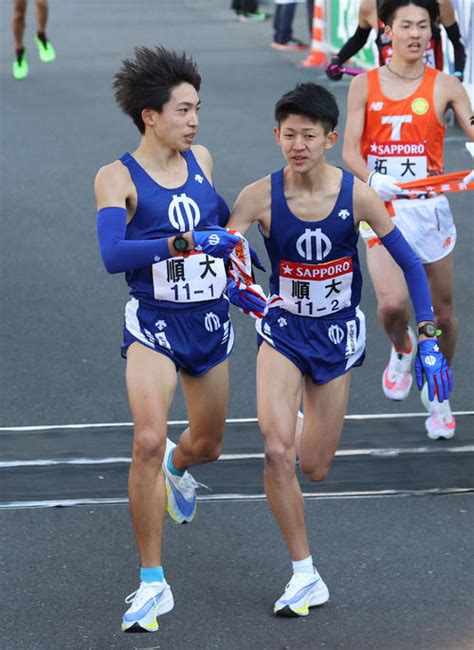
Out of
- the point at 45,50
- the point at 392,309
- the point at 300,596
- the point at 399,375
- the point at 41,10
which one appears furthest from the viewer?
the point at 45,50

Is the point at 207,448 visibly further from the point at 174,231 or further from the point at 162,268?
the point at 174,231

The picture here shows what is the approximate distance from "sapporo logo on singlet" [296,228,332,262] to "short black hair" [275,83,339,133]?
1.40 feet

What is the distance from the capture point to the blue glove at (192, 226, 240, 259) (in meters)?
5.34

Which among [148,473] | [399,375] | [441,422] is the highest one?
[148,473]

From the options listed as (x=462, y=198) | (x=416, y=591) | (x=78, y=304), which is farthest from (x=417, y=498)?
(x=462, y=198)

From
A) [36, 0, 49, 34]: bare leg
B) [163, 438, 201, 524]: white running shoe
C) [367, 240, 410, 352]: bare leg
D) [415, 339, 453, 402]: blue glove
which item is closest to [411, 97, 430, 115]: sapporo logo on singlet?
[367, 240, 410, 352]: bare leg

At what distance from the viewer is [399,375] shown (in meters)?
7.81

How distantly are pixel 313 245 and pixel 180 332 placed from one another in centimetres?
66

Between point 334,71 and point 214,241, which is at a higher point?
point 334,71

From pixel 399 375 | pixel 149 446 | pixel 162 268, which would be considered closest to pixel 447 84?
pixel 399 375

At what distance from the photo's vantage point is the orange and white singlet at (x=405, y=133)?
734 centimetres

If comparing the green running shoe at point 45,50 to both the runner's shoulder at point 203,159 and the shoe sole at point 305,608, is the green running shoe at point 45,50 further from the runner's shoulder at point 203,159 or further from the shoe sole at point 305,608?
the shoe sole at point 305,608

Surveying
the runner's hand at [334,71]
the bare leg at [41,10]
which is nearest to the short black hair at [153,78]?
the runner's hand at [334,71]

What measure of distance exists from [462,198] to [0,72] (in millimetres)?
9197
